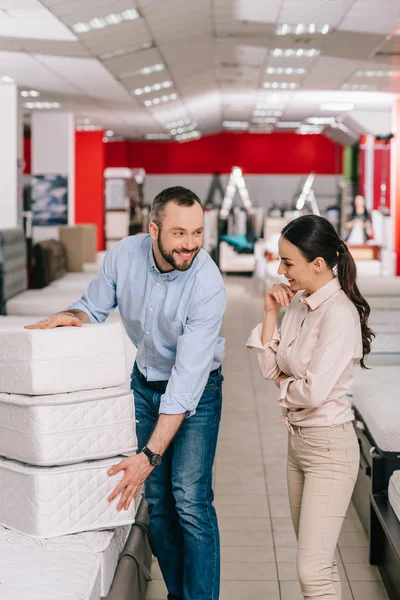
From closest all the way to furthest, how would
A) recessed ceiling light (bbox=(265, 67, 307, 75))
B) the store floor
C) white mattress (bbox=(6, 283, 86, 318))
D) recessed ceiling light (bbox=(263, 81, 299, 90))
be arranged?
the store floor
white mattress (bbox=(6, 283, 86, 318))
recessed ceiling light (bbox=(265, 67, 307, 75))
recessed ceiling light (bbox=(263, 81, 299, 90))

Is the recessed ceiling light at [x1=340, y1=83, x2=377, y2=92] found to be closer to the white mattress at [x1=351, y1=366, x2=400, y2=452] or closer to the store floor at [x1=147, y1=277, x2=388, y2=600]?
the store floor at [x1=147, y1=277, x2=388, y2=600]

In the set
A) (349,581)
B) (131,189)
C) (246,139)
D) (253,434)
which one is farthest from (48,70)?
(246,139)

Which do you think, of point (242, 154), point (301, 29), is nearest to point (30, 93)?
point (301, 29)

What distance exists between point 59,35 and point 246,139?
65.9 feet

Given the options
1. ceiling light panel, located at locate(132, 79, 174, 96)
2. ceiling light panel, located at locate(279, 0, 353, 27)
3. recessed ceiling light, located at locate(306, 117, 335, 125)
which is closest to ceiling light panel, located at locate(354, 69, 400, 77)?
ceiling light panel, located at locate(132, 79, 174, 96)

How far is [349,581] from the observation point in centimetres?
349

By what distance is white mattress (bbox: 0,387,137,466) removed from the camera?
2.56m

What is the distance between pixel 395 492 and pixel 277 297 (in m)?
1.07

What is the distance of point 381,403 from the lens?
405cm

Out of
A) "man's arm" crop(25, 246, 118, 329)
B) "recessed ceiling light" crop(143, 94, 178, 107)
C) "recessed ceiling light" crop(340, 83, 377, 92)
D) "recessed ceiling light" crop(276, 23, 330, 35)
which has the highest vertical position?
"recessed ceiling light" crop(340, 83, 377, 92)

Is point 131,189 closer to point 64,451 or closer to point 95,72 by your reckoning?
point 95,72

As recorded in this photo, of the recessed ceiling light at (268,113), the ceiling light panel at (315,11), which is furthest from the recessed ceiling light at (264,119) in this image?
the ceiling light panel at (315,11)

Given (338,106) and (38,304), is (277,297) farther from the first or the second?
(338,106)

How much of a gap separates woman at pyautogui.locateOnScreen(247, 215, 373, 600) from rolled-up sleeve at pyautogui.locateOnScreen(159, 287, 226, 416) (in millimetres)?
195
